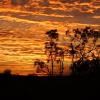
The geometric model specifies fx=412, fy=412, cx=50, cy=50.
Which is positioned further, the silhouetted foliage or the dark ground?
the silhouetted foliage

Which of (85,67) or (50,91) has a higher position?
(85,67)

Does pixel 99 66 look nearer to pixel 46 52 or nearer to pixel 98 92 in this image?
pixel 46 52

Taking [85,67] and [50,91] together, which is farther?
[85,67]

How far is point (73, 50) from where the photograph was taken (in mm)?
59719

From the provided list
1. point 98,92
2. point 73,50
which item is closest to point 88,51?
point 73,50

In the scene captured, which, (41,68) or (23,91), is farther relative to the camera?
(41,68)

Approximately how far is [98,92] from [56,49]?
1117 inches

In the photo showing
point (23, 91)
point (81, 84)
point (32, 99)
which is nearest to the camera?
point (32, 99)

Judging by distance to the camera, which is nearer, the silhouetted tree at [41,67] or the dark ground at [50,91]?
the dark ground at [50,91]

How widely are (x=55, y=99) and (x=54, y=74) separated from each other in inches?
1146

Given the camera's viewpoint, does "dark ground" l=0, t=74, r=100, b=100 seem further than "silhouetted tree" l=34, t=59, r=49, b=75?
No

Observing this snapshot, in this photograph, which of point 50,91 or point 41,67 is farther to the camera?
point 41,67

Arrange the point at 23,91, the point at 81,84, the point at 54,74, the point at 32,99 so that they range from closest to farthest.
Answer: the point at 32,99 → the point at 23,91 → the point at 81,84 → the point at 54,74

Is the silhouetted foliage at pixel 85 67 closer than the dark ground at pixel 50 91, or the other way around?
the dark ground at pixel 50 91
